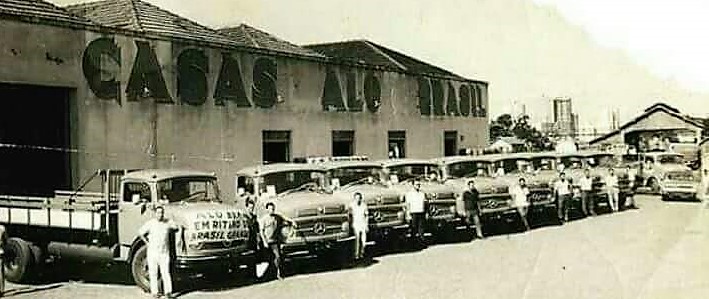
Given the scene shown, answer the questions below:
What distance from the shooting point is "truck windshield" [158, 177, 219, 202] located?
11.5m

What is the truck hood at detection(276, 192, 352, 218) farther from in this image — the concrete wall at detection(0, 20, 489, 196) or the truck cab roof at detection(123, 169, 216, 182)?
the concrete wall at detection(0, 20, 489, 196)

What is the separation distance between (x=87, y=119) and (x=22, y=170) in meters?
1.56

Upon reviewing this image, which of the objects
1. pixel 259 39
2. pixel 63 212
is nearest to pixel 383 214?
pixel 63 212

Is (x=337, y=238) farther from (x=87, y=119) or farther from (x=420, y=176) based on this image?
(x=87, y=119)

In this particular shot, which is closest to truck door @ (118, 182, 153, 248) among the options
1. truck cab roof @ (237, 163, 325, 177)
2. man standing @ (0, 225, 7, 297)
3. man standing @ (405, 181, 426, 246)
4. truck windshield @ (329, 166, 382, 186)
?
man standing @ (0, 225, 7, 297)

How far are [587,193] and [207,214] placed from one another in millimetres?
12821

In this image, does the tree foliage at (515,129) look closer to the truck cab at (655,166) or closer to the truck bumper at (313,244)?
the truck cab at (655,166)

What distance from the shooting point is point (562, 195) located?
19.5m

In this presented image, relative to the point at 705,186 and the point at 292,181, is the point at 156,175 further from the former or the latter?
the point at 705,186

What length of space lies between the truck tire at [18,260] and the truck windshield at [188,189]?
239 cm

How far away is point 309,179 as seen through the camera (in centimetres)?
1363

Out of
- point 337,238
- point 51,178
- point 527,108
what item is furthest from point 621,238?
point 527,108

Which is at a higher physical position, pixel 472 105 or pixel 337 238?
pixel 472 105

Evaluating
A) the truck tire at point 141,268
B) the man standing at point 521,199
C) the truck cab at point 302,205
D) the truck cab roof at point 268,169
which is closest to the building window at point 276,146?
the man standing at point 521,199
